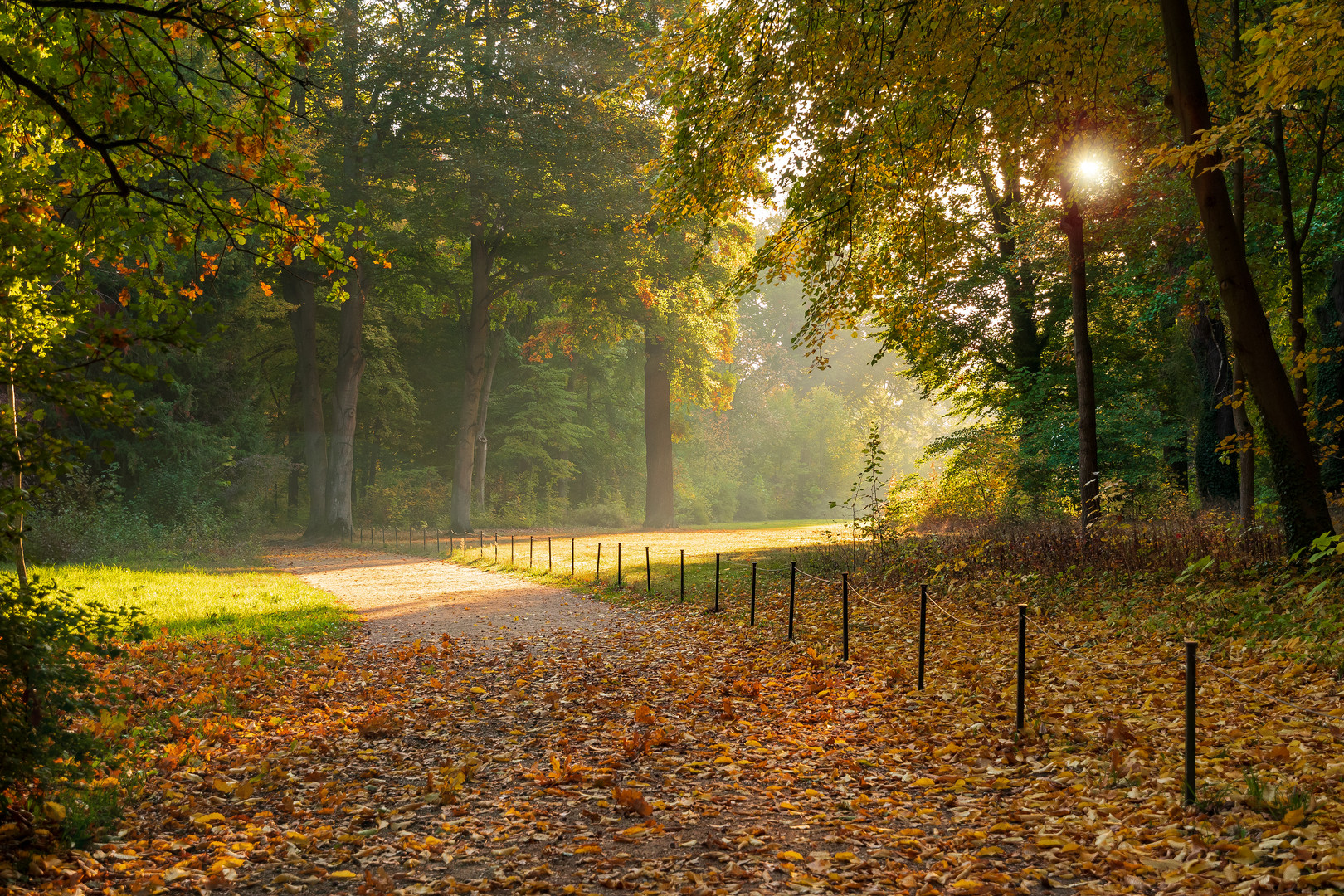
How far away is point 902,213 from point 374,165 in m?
21.9

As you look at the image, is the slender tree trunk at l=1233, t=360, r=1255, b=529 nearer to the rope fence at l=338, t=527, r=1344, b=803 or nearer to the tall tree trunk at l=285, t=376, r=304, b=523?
the rope fence at l=338, t=527, r=1344, b=803

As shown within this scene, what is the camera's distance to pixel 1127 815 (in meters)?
4.74

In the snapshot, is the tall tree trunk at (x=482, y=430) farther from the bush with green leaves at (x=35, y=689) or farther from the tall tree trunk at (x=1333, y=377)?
the bush with green leaves at (x=35, y=689)

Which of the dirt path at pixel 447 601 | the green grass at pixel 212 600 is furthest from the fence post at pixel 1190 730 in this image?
the green grass at pixel 212 600

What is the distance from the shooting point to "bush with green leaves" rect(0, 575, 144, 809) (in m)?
4.20

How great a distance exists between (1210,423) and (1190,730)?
1667cm

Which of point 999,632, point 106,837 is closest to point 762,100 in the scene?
point 999,632

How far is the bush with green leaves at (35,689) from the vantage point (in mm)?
4195

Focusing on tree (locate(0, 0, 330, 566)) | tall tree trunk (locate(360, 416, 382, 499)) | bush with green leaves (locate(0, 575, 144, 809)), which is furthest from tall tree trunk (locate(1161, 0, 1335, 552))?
tall tree trunk (locate(360, 416, 382, 499))

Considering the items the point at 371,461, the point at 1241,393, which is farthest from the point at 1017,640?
the point at 371,461

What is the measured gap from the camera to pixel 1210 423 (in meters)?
18.6

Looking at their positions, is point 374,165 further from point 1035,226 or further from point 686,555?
point 1035,226

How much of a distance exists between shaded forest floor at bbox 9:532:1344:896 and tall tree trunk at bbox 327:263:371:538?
2261 cm

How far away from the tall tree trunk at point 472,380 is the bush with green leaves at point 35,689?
96.9 ft
